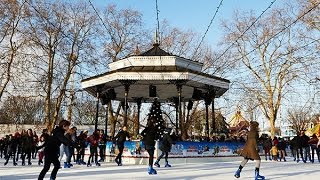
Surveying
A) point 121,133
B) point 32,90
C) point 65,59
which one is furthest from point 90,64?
point 121,133

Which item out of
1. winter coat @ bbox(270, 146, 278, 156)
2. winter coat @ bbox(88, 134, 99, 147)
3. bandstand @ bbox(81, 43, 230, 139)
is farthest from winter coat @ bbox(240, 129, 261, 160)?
winter coat @ bbox(270, 146, 278, 156)

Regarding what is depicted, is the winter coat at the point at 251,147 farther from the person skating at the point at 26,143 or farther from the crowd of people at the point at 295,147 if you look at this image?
the person skating at the point at 26,143

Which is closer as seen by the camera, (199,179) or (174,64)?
(199,179)

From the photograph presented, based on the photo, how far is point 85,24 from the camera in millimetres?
34000

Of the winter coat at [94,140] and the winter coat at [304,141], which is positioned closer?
the winter coat at [94,140]

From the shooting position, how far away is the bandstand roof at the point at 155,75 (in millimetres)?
19781

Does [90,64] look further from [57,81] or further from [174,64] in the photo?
[174,64]

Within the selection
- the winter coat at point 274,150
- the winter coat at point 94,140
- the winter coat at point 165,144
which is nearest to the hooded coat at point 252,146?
the winter coat at point 165,144

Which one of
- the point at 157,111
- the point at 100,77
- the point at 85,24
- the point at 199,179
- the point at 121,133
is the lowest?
the point at 199,179

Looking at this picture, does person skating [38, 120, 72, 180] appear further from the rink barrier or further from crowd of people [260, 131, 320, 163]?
crowd of people [260, 131, 320, 163]

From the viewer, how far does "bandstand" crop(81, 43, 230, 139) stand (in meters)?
19.8

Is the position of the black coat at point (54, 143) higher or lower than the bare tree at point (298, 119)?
lower

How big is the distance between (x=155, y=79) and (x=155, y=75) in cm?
23

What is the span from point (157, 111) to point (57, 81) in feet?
49.8
